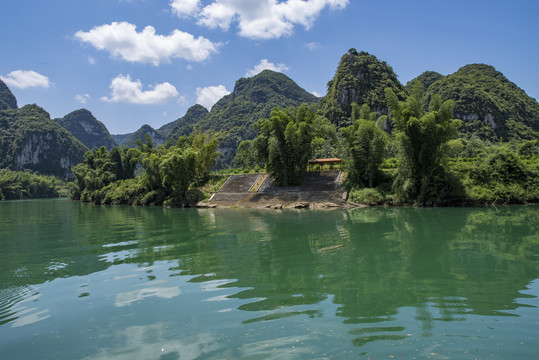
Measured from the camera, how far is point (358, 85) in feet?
260

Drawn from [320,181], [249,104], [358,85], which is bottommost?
[320,181]

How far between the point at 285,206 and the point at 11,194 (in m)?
74.4

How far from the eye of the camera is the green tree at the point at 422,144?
21.6 meters

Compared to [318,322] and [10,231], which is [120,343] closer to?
[318,322]

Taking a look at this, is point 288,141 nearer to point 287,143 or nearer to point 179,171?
point 287,143

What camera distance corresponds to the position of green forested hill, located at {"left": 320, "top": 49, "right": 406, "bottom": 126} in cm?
7669

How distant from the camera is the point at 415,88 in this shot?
22875mm

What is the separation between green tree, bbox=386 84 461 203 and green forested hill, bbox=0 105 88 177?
5112 inches

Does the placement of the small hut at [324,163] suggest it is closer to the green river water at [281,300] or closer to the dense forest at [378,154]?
the dense forest at [378,154]

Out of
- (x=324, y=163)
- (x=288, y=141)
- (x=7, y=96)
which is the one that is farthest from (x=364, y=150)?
(x=7, y=96)

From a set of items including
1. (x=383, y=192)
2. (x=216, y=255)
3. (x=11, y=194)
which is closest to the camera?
(x=216, y=255)

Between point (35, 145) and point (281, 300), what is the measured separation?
140912mm

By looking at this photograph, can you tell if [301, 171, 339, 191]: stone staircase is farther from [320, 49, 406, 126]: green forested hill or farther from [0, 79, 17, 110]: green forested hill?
[0, 79, 17, 110]: green forested hill

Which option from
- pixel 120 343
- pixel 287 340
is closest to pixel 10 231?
pixel 120 343
